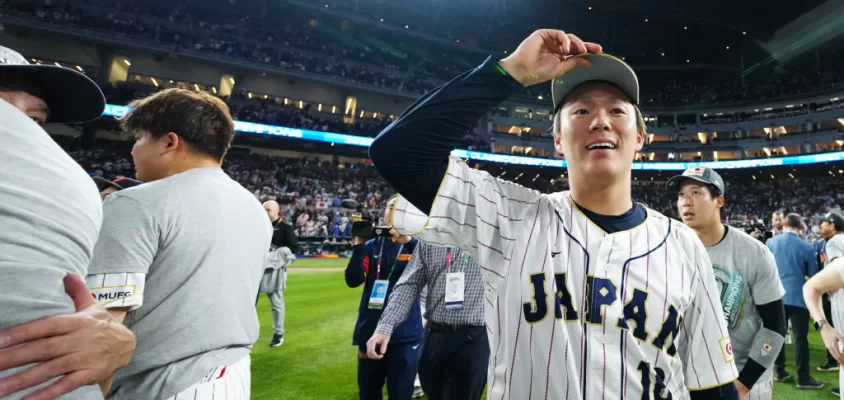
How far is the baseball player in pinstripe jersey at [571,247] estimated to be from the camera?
1551 millimetres

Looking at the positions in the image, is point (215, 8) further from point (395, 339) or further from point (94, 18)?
point (395, 339)

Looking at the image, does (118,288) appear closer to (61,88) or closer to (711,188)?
(61,88)

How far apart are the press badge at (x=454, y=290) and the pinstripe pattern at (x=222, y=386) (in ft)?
5.96

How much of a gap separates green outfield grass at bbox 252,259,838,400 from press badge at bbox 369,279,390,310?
5.99ft

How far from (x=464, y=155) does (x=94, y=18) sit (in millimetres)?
30283

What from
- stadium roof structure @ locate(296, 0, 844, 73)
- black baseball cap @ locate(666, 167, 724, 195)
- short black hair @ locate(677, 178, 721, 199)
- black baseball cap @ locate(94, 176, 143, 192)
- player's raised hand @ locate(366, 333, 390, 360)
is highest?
stadium roof structure @ locate(296, 0, 844, 73)

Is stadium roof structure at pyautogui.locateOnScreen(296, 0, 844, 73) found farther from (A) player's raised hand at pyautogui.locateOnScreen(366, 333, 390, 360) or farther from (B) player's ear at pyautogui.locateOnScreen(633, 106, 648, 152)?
(B) player's ear at pyautogui.locateOnScreen(633, 106, 648, 152)

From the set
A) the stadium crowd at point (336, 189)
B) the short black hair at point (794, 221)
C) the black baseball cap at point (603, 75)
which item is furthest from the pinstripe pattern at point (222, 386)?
the stadium crowd at point (336, 189)

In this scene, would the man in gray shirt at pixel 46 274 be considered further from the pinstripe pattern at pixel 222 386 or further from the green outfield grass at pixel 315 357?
the green outfield grass at pixel 315 357

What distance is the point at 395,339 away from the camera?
377 cm

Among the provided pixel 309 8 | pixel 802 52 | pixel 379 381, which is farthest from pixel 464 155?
pixel 802 52

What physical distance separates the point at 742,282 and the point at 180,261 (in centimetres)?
395

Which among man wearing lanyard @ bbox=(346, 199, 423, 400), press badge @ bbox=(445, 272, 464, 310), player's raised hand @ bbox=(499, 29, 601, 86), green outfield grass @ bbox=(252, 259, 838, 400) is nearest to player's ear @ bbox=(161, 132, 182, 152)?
player's raised hand @ bbox=(499, 29, 601, 86)

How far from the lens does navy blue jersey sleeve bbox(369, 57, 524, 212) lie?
4.98 feet
